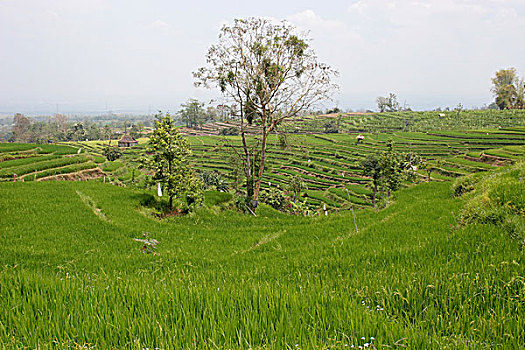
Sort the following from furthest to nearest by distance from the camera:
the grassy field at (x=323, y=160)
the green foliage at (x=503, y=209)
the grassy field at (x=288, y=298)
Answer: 1. the grassy field at (x=323, y=160)
2. the green foliage at (x=503, y=209)
3. the grassy field at (x=288, y=298)

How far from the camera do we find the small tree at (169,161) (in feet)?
38.3

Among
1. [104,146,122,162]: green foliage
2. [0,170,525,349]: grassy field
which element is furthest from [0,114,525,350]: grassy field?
[104,146,122,162]: green foliage

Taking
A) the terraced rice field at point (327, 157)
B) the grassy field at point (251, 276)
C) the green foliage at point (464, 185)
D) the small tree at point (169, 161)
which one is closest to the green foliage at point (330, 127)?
the terraced rice field at point (327, 157)

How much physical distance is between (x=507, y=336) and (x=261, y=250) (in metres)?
5.85

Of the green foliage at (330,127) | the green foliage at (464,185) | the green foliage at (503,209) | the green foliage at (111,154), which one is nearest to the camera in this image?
the green foliage at (503,209)

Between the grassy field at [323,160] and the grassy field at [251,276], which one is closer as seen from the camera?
the grassy field at [251,276]

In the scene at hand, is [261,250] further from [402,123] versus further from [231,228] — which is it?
[402,123]

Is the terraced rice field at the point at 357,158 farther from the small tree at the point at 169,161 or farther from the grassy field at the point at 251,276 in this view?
the grassy field at the point at 251,276

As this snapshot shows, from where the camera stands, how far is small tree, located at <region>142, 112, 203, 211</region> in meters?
11.7

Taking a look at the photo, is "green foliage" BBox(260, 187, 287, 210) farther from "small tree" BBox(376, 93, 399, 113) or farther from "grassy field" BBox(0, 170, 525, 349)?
"small tree" BBox(376, 93, 399, 113)

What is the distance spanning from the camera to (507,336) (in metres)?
2.02

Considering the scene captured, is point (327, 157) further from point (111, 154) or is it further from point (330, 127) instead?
point (111, 154)

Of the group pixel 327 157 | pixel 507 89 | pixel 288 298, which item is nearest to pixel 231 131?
pixel 288 298

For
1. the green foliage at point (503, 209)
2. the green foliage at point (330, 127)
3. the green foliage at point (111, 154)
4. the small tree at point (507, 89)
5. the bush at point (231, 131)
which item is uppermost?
the small tree at point (507, 89)
